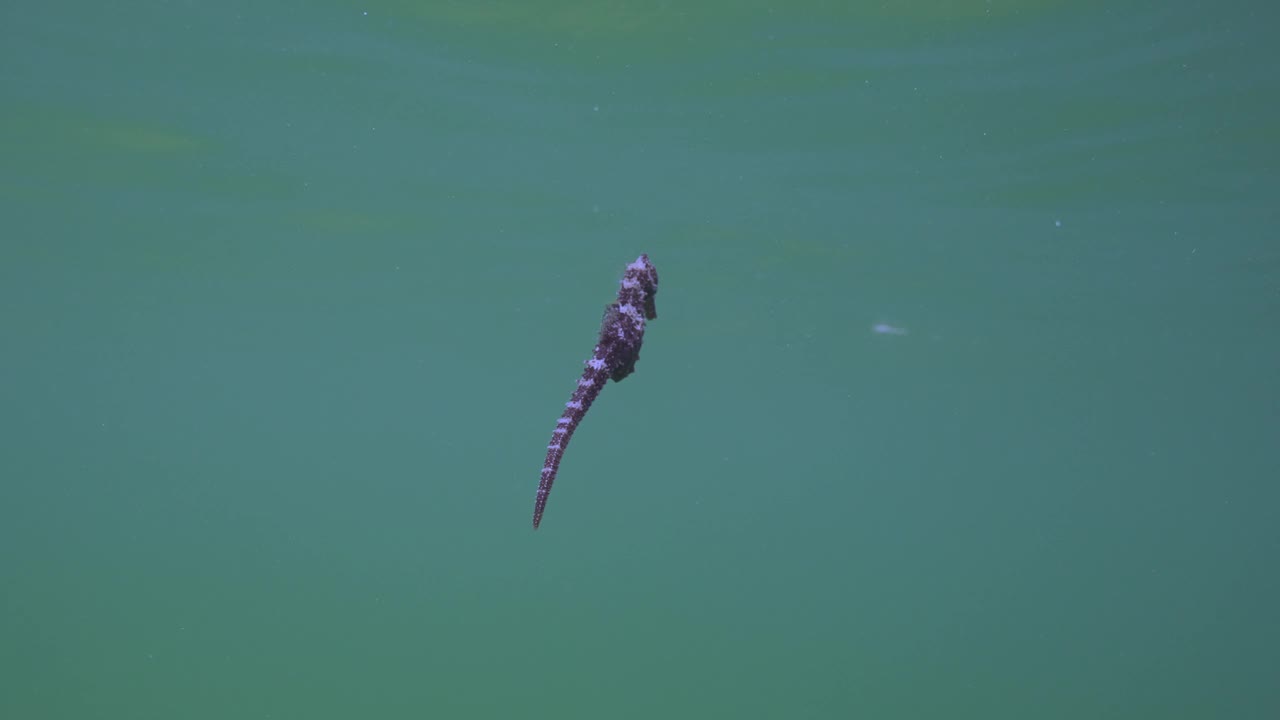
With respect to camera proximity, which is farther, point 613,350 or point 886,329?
point 886,329

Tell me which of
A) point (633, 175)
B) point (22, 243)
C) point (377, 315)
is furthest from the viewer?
point (377, 315)

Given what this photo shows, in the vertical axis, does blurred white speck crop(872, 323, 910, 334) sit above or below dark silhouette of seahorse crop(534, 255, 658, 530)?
above

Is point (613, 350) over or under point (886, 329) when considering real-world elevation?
under

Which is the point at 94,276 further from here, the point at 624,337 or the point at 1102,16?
the point at 624,337

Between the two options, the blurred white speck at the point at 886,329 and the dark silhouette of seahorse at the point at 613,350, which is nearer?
the dark silhouette of seahorse at the point at 613,350

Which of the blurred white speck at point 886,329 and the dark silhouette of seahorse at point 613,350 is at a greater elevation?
the blurred white speck at point 886,329

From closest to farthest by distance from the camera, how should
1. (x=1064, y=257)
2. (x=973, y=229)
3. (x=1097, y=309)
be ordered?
(x=973, y=229), (x=1064, y=257), (x=1097, y=309)

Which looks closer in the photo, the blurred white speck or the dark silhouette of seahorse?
the dark silhouette of seahorse

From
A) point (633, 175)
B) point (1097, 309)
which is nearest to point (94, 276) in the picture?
point (633, 175)
